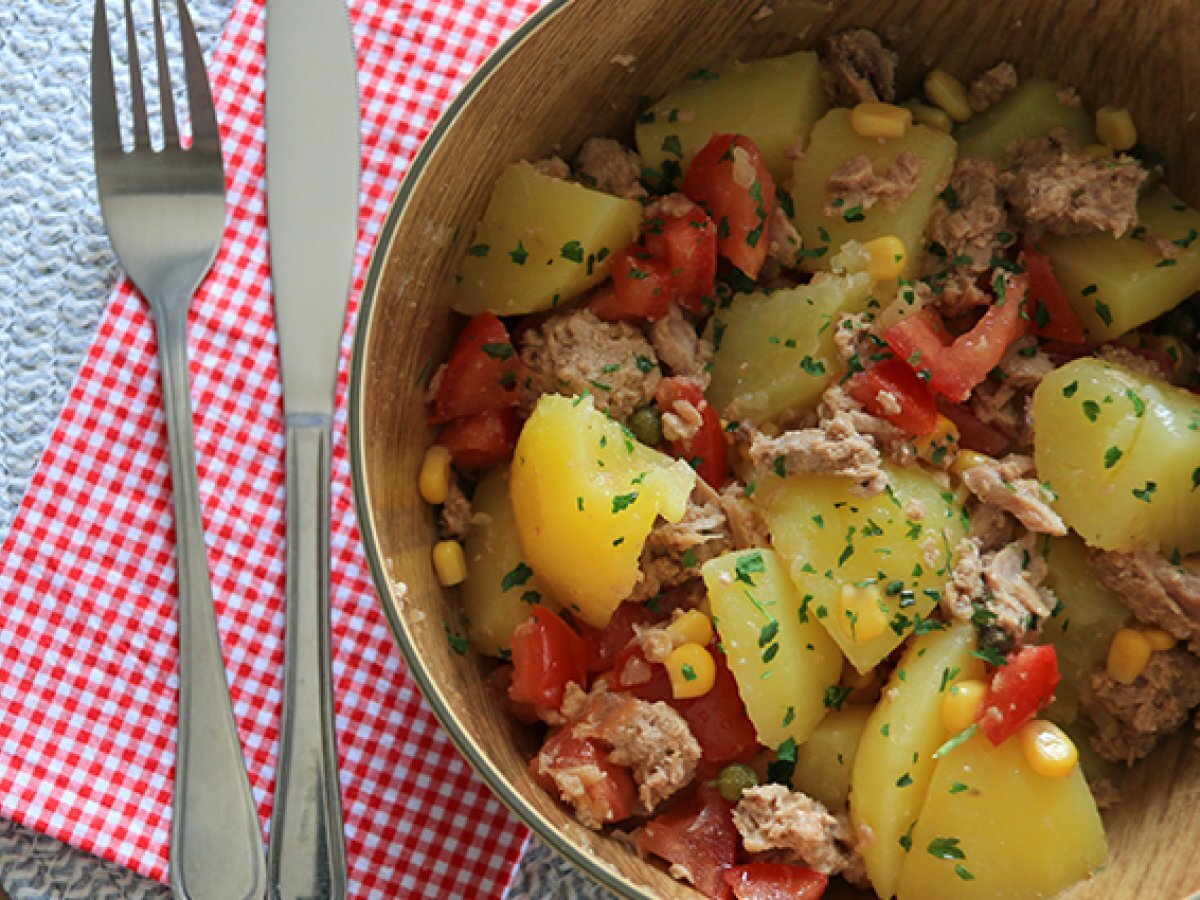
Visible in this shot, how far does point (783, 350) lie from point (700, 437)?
0.26m

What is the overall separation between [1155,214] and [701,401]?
111 centimetres

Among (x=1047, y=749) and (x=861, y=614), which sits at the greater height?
(x=861, y=614)

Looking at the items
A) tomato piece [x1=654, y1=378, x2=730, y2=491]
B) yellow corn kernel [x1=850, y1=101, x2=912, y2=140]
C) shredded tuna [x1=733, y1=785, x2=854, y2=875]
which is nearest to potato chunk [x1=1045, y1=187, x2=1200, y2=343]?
yellow corn kernel [x1=850, y1=101, x2=912, y2=140]

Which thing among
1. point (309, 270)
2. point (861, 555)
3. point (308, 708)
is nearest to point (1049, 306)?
point (861, 555)

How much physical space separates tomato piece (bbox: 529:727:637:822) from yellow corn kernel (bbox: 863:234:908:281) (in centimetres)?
116

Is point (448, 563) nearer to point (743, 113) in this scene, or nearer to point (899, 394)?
point (899, 394)

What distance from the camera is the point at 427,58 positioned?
3.26 meters

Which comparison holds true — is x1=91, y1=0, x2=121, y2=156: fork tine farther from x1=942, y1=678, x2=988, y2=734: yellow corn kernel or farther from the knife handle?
x1=942, y1=678, x2=988, y2=734: yellow corn kernel

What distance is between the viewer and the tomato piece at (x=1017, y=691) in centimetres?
248

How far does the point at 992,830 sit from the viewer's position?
2.48m

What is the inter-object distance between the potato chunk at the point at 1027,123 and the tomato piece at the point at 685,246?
25.1 inches

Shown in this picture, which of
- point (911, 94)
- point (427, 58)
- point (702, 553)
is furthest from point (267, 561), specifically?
point (911, 94)

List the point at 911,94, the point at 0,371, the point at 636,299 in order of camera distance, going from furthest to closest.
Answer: the point at 0,371 < the point at 911,94 < the point at 636,299

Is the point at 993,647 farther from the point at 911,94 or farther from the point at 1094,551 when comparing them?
Result: the point at 911,94
